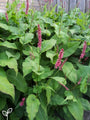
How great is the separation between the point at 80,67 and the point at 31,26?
710 mm

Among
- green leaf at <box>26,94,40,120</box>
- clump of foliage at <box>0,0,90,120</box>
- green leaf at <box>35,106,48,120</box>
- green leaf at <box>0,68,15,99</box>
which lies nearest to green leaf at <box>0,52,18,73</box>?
clump of foliage at <box>0,0,90,120</box>

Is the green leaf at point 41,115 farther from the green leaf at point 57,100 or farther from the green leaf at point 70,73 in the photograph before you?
the green leaf at point 70,73

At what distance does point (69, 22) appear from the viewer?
91.0 inches

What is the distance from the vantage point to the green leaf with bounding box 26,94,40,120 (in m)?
1.15

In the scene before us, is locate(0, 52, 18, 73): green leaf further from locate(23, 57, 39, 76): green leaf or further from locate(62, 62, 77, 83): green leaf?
locate(62, 62, 77, 83): green leaf

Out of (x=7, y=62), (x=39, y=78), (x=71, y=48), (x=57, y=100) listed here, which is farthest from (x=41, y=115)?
(x=71, y=48)

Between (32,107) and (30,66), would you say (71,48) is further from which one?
(32,107)

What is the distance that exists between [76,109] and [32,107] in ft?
1.52

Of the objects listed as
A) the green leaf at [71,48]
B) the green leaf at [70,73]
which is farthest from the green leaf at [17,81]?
the green leaf at [71,48]

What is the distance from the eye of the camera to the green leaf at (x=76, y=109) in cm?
142

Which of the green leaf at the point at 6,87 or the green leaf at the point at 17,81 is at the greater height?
the green leaf at the point at 6,87

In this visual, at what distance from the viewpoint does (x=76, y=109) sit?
4.75 feet

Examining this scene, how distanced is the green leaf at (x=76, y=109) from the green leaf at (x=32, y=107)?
37 centimetres

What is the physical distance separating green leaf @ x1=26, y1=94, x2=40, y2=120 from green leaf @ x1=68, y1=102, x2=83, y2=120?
0.37m
